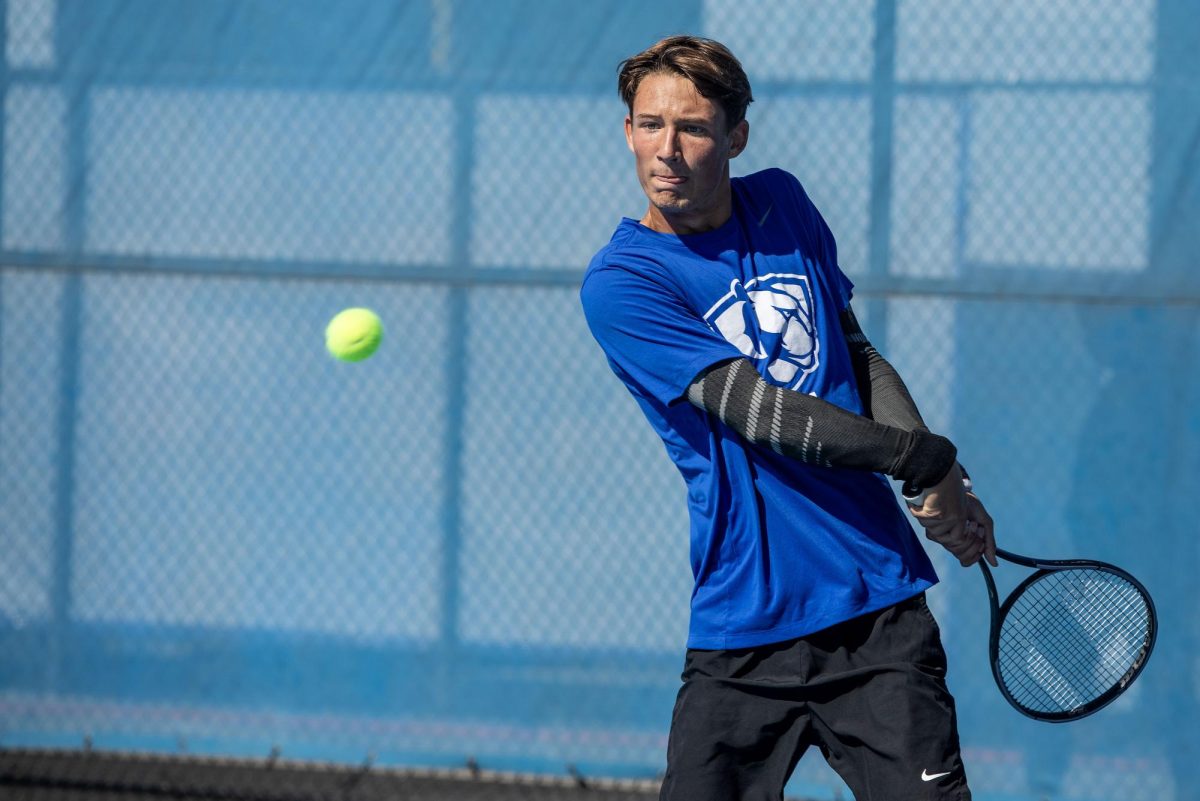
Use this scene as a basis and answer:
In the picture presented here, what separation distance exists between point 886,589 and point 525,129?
2.47m

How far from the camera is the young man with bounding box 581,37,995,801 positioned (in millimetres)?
2088

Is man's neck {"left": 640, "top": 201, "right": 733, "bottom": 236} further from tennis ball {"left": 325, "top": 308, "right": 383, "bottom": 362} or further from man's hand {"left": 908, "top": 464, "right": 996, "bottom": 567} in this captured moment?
tennis ball {"left": 325, "top": 308, "right": 383, "bottom": 362}

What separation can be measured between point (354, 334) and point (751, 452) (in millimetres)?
2168

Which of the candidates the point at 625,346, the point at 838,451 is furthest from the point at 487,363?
the point at 838,451

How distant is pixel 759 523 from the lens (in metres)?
2.13

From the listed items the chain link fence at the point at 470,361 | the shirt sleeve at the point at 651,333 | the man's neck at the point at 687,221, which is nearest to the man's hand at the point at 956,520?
the shirt sleeve at the point at 651,333

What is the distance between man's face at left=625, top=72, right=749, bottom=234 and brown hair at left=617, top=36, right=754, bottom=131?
14mm

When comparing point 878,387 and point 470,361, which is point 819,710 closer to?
point 878,387

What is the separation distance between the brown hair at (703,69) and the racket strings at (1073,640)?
39.2 inches

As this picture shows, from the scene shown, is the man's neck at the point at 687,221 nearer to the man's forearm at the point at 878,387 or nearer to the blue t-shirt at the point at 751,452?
the blue t-shirt at the point at 751,452

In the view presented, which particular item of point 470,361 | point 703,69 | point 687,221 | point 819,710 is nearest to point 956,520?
point 819,710

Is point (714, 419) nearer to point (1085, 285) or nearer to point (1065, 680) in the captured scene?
point (1065, 680)

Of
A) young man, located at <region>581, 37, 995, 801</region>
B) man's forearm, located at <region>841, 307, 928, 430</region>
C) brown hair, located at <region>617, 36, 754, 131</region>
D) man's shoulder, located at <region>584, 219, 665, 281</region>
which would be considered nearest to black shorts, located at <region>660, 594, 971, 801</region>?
young man, located at <region>581, 37, 995, 801</region>

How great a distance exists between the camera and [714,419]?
214cm
